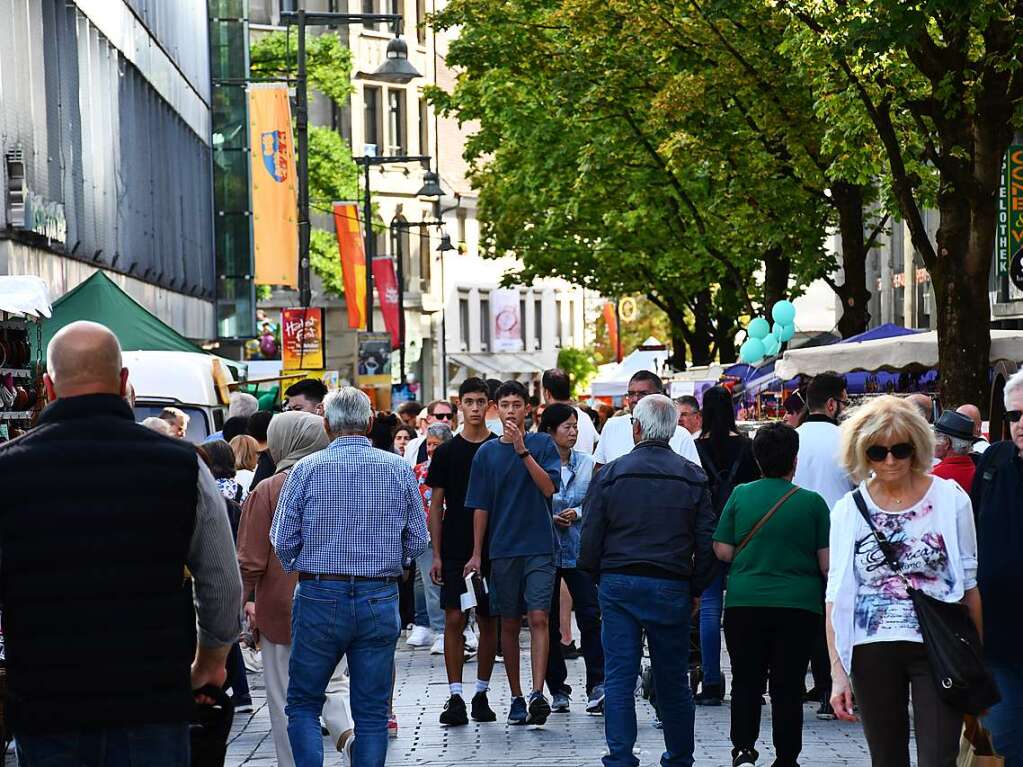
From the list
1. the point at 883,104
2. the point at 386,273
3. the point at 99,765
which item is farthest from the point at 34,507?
the point at 386,273

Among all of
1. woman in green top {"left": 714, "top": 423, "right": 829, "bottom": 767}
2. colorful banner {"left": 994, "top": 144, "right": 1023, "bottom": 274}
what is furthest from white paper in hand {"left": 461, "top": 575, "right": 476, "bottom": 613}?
colorful banner {"left": 994, "top": 144, "right": 1023, "bottom": 274}

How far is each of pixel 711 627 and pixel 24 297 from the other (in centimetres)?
454

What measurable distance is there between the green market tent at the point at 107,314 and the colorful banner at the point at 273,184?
1769cm

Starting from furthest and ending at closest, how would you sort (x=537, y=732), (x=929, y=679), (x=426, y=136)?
(x=426, y=136)
(x=537, y=732)
(x=929, y=679)

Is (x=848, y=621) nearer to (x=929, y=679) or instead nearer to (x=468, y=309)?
(x=929, y=679)

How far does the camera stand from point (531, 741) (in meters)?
11.1

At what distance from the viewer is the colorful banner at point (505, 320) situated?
8712cm

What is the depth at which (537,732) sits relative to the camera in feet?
37.6

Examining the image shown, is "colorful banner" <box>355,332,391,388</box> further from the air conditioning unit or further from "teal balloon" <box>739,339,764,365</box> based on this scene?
the air conditioning unit

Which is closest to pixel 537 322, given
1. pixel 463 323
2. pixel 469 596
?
pixel 463 323

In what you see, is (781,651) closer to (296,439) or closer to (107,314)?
(296,439)

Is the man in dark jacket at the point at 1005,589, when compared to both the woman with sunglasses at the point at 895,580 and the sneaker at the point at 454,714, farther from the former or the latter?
the sneaker at the point at 454,714

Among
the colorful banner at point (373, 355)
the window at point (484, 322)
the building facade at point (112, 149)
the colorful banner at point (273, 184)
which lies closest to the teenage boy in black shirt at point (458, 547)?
the building facade at point (112, 149)

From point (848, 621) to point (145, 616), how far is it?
252cm
